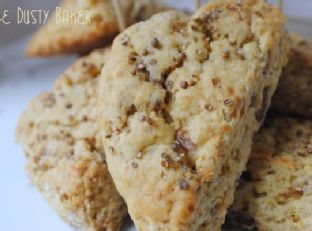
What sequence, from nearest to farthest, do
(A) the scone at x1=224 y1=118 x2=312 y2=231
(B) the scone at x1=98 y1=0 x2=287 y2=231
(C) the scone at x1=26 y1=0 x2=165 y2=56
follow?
(B) the scone at x1=98 y1=0 x2=287 y2=231
(A) the scone at x1=224 y1=118 x2=312 y2=231
(C) the scone at x1=26 y1=0 x2=165 y2=56

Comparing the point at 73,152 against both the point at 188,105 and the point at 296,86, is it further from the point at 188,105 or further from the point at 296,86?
the point at 296,86

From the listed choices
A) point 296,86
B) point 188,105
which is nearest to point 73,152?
point 188,105

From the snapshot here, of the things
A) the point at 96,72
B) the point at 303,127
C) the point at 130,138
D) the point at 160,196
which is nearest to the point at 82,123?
the point at 96,72

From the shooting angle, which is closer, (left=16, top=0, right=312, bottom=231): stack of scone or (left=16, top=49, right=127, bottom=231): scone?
(left=16, top=0, right=312, bottom=231): stack of scone

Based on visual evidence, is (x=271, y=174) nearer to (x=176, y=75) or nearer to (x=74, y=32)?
(x=176, y=75)

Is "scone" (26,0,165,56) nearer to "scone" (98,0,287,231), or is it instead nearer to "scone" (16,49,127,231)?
"scone" (16,49,127,231)

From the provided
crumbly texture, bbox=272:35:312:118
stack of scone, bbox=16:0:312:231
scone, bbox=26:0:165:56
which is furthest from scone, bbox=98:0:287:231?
scone, bbox=26:0:165:56

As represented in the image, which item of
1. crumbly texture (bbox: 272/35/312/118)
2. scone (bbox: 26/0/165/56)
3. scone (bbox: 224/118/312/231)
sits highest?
scone (bbox: 26/0/165/56)
